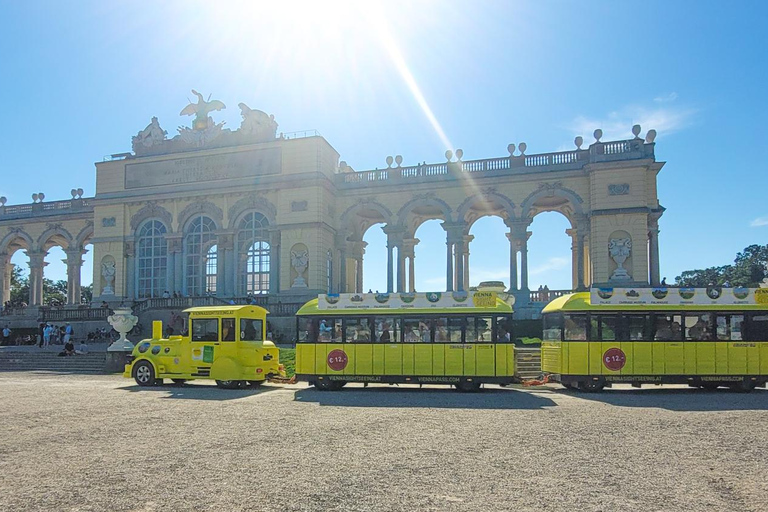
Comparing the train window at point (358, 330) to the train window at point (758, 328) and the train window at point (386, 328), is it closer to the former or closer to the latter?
the train window at point (386, 328)

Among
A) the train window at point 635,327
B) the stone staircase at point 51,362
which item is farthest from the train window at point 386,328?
the stone staircase at point 51,362

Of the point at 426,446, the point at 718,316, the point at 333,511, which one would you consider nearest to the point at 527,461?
the point at 426,446

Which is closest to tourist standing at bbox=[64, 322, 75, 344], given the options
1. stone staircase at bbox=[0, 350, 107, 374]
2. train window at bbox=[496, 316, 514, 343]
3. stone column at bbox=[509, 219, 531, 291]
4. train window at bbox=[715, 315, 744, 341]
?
stone staircase at bbox=[0, 350, 107, 374]

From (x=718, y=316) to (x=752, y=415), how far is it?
640cm

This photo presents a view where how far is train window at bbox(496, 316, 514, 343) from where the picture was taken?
61.8 feet

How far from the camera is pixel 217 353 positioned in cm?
2002

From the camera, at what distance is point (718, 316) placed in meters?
19.0

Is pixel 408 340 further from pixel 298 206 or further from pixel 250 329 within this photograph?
pixel 298 206

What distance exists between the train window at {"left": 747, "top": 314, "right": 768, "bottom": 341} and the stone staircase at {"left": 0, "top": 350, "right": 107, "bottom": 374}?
23.2 m

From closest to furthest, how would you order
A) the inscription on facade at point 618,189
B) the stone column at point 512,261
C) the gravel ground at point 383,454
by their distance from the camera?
1. the gravel ground at point 383,454
2. the inscription on facade at point 618,189
3. the stone column at point 512,261

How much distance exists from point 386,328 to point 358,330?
84cm

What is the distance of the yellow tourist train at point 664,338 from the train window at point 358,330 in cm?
557

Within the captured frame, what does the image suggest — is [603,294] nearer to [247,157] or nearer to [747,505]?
[747,505]

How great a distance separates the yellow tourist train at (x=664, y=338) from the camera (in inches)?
731
